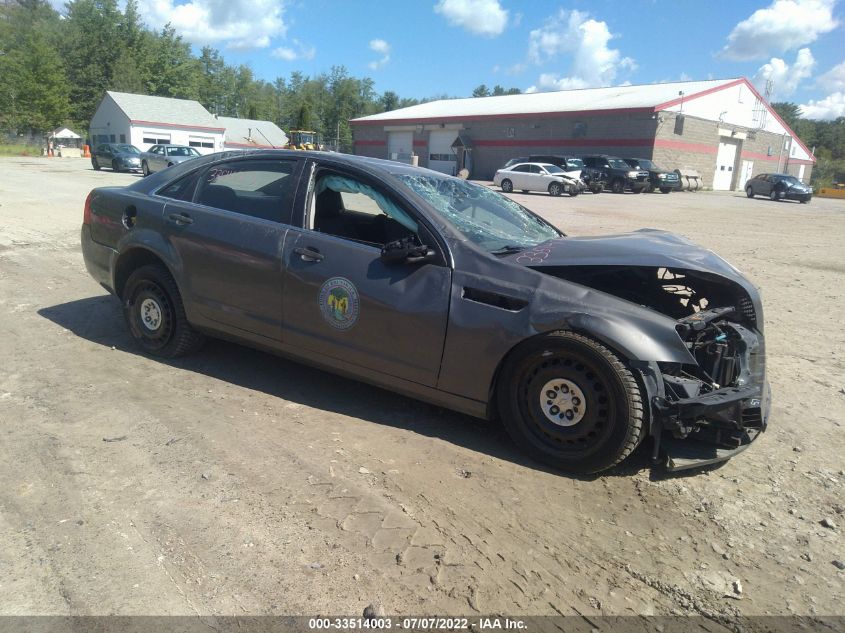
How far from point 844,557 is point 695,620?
954mm

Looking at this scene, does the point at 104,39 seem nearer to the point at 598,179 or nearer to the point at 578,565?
the point at 598,179

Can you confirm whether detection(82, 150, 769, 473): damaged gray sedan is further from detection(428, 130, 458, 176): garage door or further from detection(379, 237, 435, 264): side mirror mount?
detection(428, 130, 458, 176): garage door

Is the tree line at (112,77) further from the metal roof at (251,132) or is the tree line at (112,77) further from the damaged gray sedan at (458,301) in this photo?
the damaged gray sedan at (458,301)

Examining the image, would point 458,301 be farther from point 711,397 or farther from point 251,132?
point 251,132

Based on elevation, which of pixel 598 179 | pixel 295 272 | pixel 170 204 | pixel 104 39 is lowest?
pixel 295 272

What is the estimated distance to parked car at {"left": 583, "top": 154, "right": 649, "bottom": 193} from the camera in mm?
31391

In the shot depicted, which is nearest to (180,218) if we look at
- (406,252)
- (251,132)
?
(406,252)

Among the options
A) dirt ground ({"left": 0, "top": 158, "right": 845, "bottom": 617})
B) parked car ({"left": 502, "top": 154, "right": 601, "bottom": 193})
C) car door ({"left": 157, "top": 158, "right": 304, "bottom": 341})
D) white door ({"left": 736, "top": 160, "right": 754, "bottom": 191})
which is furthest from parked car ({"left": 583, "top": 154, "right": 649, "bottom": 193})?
car door ({"left": 157, "top": 158, "right": 304, "bottom": 341})

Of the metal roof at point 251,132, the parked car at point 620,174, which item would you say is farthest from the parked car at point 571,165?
the metal roof at point 251,132

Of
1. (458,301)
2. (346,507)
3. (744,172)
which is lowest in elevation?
(346,507)

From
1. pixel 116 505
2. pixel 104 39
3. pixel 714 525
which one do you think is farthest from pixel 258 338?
pixel 104 39

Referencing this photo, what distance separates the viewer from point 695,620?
242cm

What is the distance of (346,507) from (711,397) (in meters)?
1.95

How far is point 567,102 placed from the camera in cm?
4416
